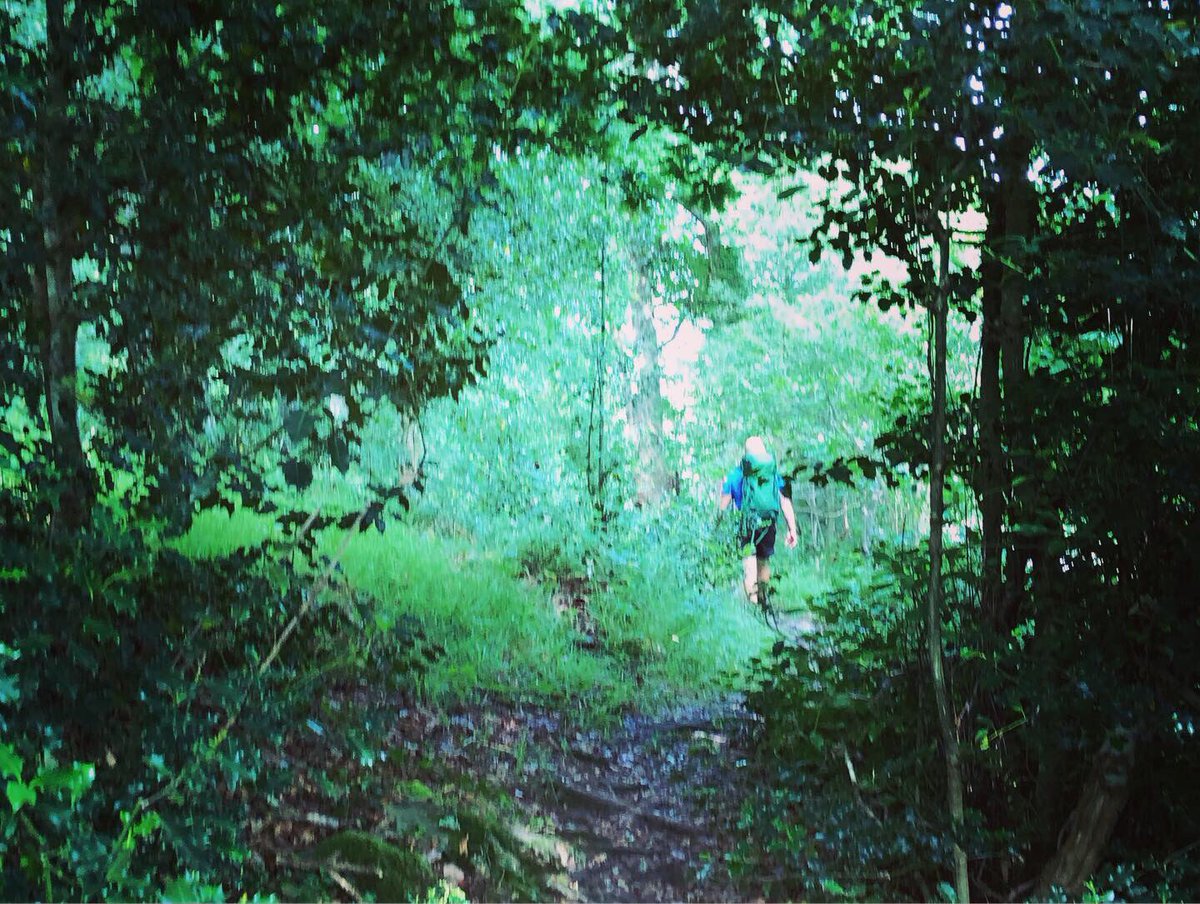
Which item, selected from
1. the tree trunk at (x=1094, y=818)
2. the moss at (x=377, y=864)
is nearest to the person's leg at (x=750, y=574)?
the tree trunk at (x=1094, y=818)

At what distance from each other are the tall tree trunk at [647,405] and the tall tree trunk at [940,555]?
8502 millimetres

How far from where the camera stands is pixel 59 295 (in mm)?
3459

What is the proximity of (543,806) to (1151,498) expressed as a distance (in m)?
2.85

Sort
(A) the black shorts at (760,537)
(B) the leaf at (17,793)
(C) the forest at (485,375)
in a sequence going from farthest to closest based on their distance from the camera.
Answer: (A) the black shorts at (760,537) → (C) the forest at (485,375) → (B) the leaf at (17,793)

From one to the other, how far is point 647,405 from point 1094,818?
32.3 ft

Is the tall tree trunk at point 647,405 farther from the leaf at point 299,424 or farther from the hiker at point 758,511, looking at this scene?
the leaf at point 299,424

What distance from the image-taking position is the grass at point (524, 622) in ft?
19.6

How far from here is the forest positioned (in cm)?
297

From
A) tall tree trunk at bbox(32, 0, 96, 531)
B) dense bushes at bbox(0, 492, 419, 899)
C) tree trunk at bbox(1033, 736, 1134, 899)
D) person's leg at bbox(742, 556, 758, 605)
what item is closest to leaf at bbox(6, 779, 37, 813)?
dense bushes at bbox(0, 492, 419, 899)

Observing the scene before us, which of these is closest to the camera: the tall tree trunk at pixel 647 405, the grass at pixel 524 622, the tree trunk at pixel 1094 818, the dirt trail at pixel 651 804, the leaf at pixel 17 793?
the leaf at pixel 17 793

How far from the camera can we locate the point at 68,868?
233cm

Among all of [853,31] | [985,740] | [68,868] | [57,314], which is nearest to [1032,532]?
[985,740]

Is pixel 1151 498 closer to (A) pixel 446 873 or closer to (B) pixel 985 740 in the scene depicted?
(B) pixel 985 740

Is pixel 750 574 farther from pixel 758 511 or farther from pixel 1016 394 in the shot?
pixel 1016 394
